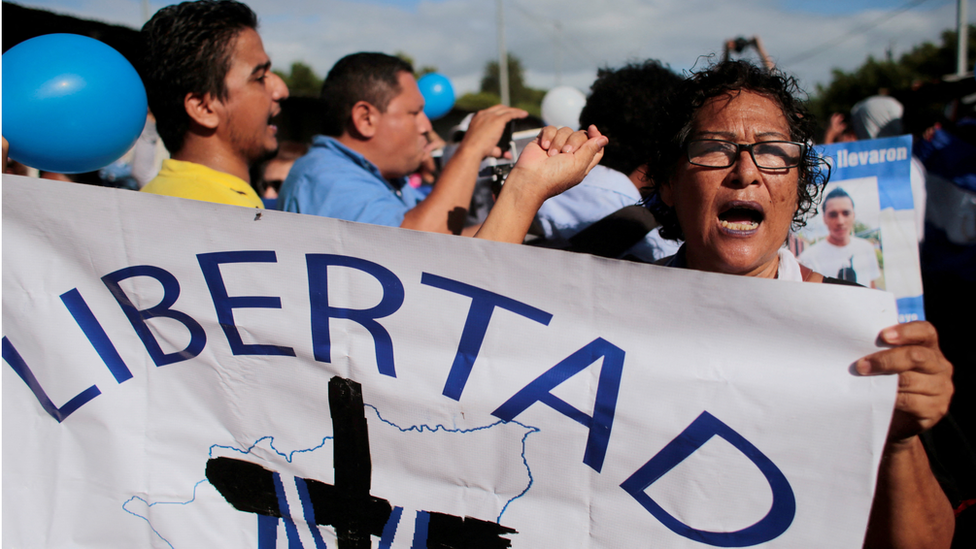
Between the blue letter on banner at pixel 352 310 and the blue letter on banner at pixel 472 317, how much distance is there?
8 cm

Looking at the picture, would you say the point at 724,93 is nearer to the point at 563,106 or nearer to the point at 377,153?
the point at 377,153

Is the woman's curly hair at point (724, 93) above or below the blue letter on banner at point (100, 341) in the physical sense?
above

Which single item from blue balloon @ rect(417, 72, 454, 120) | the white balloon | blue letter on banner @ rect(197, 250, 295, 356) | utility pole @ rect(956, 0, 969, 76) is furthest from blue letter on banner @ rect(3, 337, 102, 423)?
utility pole @ rect(956, 0, 969, 76)

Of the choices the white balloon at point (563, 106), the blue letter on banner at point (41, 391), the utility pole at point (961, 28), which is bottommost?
the blue letter on banner at point (41, 391)

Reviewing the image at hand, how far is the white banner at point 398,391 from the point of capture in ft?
3.58

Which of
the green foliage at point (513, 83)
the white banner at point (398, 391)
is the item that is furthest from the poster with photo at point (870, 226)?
the green foliage at point (513, 83)

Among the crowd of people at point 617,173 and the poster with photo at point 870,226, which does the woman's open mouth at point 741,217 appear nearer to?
the crowd of people at point 617,173

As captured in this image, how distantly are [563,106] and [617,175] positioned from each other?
3148 mm

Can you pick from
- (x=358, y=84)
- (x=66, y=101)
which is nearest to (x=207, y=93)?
(x=66, y=101)

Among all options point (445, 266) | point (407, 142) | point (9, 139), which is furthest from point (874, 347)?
point (407, 142)

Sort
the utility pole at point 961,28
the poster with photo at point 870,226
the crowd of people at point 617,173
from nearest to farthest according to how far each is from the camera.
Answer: the crowd of people at point 617,173 → the poster with photo at point 870,226 → the utility pole at point 961,28

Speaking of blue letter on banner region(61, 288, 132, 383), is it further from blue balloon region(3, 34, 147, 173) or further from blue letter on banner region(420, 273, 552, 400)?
blue letter on banner region(420, 273, 552, 400)

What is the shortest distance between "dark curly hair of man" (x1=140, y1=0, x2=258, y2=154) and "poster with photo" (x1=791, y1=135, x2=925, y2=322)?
2.34 meters

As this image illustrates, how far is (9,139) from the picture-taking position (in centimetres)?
142
